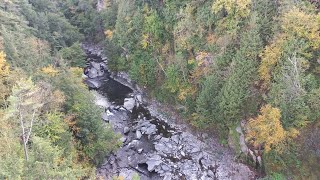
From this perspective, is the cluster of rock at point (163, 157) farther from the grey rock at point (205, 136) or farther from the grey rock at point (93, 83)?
the grey rock at point (93, 83)

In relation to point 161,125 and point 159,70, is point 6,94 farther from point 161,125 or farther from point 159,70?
point 159,70

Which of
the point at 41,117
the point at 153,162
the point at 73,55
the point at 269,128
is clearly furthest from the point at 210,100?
the point at 73,55

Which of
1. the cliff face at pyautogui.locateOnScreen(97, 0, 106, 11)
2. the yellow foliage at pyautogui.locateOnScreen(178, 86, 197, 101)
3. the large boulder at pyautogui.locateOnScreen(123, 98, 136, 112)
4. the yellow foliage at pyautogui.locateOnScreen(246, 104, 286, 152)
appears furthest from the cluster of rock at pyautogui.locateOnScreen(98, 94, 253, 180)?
the cliff face at pyautogui.locateOnScreen(97, 0, 106, 11)

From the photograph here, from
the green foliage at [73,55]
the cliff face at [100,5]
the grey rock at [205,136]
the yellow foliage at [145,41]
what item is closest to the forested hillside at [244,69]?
the yellow foliage at [145,41]

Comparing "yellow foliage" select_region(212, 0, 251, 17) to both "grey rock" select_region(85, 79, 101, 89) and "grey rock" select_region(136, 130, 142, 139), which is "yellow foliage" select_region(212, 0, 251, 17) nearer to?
"grey rock" select_region(136, 130, 142, 139)

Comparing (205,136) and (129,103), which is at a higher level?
(205,136)

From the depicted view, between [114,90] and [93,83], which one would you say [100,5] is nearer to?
[93,83]
